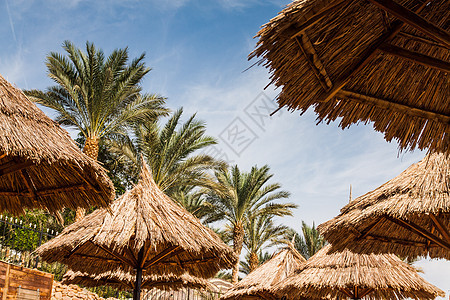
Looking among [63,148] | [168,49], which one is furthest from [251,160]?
[63,148]

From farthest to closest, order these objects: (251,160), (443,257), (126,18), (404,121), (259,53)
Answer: (251,160) < (126,18) < (443,257) < (404,121) < (259,53)

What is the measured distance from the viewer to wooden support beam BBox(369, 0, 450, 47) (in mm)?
2500

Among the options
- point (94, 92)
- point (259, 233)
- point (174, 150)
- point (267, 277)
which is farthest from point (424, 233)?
point (259, 233)

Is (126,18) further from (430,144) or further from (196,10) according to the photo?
(430,144)

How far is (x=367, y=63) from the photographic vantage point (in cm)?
307

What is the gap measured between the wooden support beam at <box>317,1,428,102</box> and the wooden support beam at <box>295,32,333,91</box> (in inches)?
2.1

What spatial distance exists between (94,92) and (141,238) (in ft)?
33.5

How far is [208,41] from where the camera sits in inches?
506

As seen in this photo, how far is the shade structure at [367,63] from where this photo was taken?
103 inches

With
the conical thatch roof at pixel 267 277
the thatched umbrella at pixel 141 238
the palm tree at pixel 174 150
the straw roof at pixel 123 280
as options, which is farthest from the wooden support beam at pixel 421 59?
the palm tree at pixel 174 150

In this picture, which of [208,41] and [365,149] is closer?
[208,41]

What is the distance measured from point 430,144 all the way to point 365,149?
12751mm

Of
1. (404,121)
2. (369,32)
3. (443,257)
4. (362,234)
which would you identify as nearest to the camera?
(369,32)

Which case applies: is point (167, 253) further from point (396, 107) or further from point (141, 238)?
point (396, 107)
